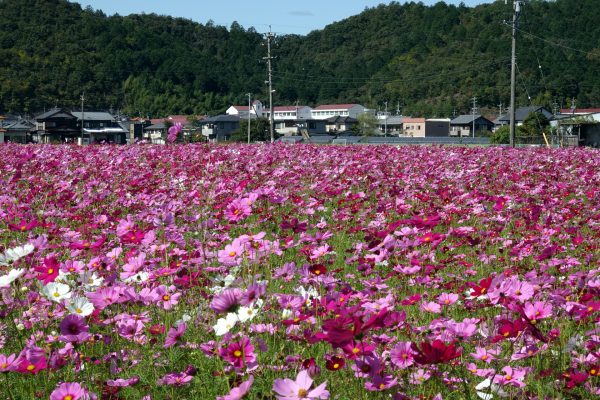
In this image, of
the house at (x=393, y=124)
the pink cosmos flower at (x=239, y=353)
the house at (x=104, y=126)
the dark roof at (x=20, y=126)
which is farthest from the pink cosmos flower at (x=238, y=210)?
the house at (x=393, y=124)

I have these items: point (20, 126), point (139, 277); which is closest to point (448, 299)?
point (139, 277)

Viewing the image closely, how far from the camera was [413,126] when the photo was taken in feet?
347

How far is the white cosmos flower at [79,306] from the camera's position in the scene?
2014 mm

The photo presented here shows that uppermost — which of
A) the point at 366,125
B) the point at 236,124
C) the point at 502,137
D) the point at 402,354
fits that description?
the point at 236,124

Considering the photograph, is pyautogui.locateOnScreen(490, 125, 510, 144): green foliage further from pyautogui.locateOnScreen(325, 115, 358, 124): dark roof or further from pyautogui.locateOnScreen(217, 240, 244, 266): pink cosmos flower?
pyautogui.locateOnScreen(325, 115, 358, 124): dark roof

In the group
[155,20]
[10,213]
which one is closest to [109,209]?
[10,213]

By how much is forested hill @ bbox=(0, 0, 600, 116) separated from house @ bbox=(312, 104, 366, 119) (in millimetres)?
5745

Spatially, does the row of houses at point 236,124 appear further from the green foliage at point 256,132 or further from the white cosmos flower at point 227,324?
the white cosmos flower at point 227,324

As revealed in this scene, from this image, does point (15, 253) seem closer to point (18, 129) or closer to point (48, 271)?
point (48, 271)

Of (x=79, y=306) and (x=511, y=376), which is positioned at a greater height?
(x=79, y=306)

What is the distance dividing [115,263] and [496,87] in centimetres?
10760

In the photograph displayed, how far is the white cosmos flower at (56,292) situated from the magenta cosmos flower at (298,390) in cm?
96

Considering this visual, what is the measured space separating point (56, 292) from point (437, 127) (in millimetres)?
105562

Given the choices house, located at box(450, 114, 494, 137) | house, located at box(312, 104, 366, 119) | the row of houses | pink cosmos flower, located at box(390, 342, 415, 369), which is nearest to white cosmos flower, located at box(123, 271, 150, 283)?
pink cosmos flower, located at box(390, 342, 415, 369)
